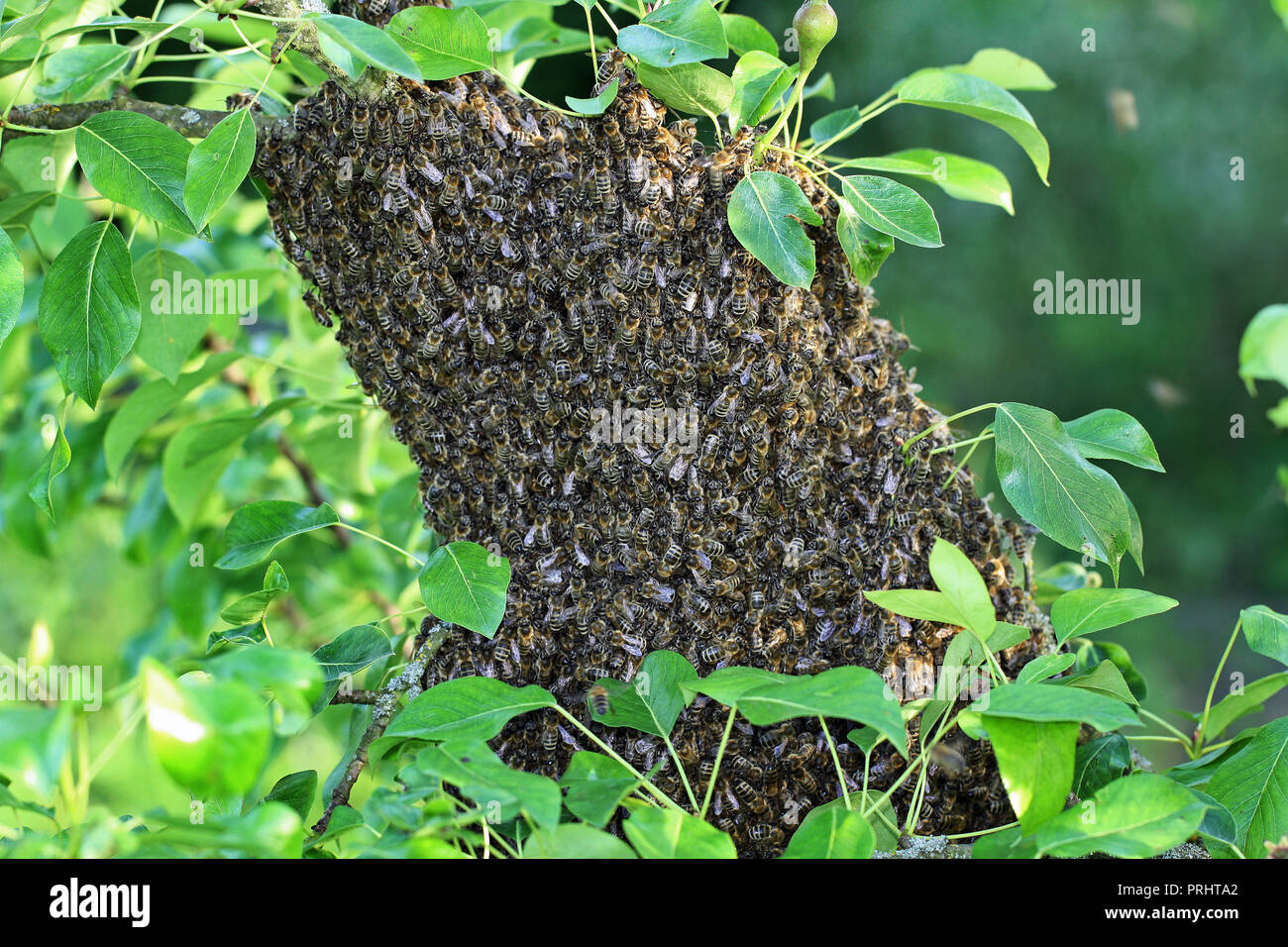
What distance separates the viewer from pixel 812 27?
0.58m

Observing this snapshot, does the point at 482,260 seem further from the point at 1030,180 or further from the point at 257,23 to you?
the point at 1030,180

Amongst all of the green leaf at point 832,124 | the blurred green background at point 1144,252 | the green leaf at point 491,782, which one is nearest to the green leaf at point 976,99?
A: the green leaf at point 832,124

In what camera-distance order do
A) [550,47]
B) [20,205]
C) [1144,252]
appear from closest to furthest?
[20,205], [550,47], [1144,252]

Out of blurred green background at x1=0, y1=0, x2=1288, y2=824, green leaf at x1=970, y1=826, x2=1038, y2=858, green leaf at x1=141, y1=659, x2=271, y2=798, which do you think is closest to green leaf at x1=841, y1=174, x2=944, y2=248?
green leaf at x1=970, y1=826, x2=1038, y2=858

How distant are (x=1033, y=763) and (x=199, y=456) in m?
0.72

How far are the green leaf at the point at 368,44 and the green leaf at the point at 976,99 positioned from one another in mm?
345

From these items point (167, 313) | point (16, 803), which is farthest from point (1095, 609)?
point (167, 313)

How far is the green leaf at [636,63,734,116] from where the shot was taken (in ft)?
1.85

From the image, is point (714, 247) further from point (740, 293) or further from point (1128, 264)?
point (1128, 264)

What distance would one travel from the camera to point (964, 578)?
0.53 metres

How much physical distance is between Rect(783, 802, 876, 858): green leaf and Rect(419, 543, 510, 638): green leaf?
199 millimetres

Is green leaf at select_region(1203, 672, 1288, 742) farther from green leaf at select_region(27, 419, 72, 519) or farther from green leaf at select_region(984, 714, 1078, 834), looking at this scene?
green leaf at select_region(27, 419, 72, 519)
